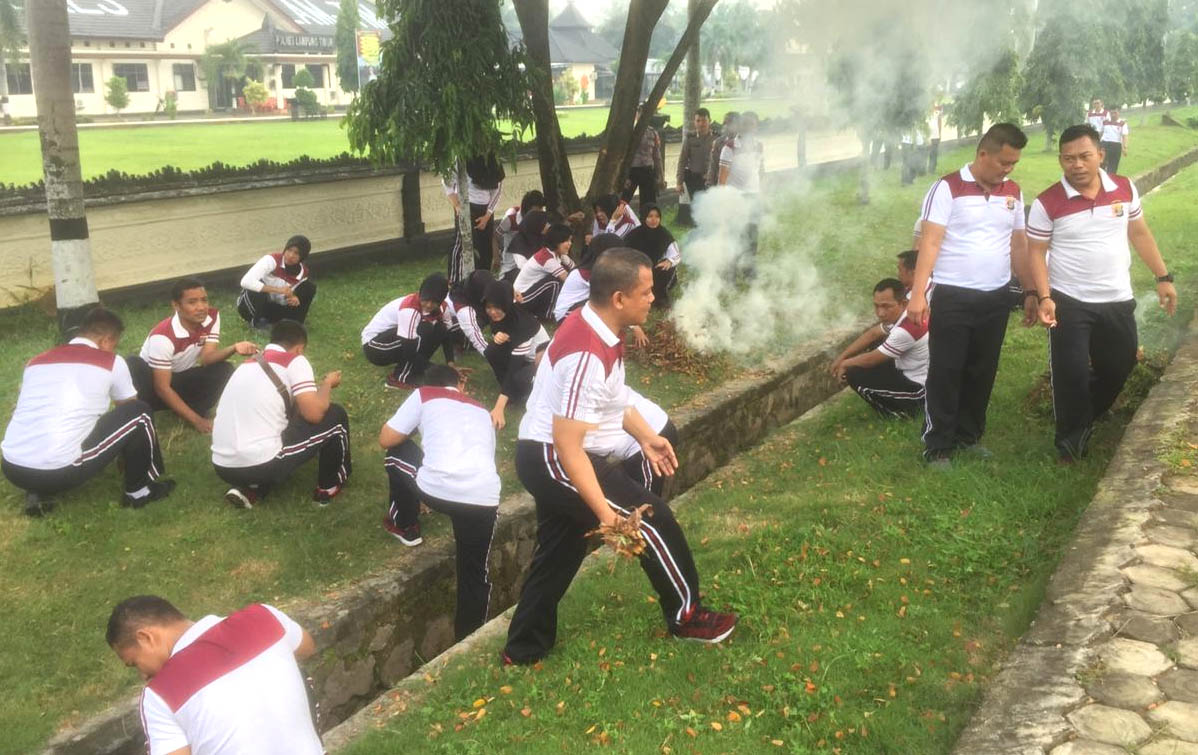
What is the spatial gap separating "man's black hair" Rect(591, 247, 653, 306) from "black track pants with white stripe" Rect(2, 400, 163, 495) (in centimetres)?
334

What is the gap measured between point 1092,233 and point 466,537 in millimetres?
3821

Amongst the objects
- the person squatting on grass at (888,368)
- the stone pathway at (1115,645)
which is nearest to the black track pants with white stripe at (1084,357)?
the stone pathway at (1115,645)

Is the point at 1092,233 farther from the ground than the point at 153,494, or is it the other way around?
the point at 1092,233

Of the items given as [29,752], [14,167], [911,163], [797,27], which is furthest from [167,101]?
[29,752]

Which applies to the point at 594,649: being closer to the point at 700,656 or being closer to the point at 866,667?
the point at 700,656

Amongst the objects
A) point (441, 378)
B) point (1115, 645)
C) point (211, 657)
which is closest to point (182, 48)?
point (441, 378)

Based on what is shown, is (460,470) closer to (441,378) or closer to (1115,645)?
(441,378)

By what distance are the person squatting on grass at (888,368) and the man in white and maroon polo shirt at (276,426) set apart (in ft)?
11.4

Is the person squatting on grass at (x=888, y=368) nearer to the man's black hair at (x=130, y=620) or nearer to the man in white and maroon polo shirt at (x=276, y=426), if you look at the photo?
the man in white and maroon polo shirt at (x=276, y=426)

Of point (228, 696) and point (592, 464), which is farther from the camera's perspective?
point (592, 464)

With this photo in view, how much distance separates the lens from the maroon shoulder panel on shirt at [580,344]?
12.2 ft

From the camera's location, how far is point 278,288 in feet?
27.3

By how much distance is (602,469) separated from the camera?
398cm

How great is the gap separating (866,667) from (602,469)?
1.29 meters
